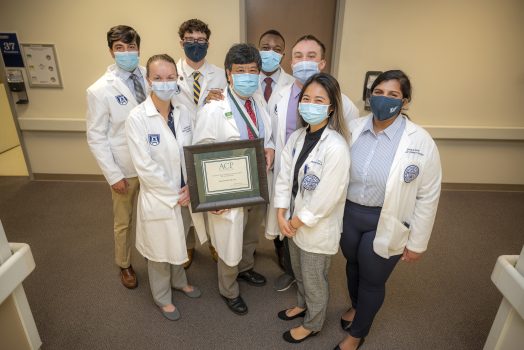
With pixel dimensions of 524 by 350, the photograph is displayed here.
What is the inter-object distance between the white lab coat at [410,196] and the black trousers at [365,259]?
62 millimetres

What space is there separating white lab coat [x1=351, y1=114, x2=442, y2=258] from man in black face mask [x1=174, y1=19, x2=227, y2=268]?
1339 mm

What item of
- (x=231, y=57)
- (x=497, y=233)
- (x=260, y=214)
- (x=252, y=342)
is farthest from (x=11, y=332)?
(x=497, y=233)

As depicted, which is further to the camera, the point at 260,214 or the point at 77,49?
the point at 77,49

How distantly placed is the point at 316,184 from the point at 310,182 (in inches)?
1.3

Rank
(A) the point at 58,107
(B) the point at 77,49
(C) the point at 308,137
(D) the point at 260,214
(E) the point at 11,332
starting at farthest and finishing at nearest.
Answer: (A) the point at 58,107 < (B) the point at 77,49 < (D) the point at 260,214 < (C) the point at 308,137 < (E) the point at 11,332

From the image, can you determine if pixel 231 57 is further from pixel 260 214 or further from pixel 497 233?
pixel 497 233

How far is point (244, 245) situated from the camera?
7.62ft

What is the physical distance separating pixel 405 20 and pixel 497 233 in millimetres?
2292

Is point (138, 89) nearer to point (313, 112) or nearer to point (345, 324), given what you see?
point (313, 112)

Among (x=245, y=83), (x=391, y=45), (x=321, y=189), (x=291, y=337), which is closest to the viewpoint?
(x=321, y=189)

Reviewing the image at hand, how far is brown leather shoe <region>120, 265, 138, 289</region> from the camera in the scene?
2.41 metres

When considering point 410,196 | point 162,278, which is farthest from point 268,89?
point 162,278

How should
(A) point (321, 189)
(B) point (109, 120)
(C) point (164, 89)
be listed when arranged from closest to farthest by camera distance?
(A) point (321, 189) < (C) point (164, 89) < (B) point (109, 120)

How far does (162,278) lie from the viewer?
2.11 metres
